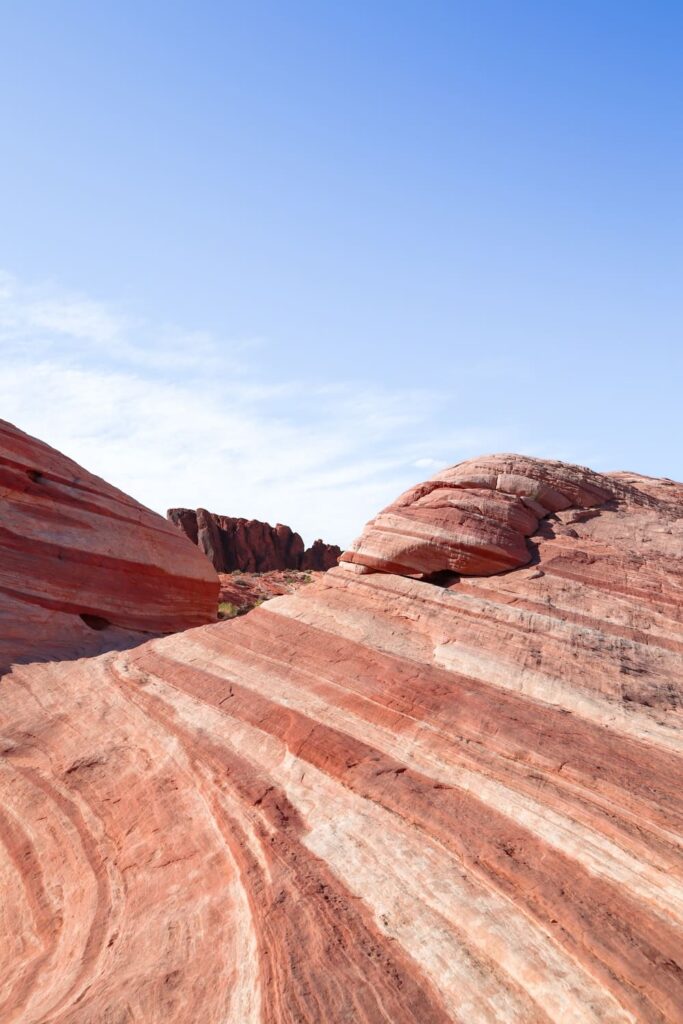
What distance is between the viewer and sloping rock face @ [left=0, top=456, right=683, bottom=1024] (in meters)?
4.29

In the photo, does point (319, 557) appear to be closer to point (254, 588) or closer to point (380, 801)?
point (254, 588)

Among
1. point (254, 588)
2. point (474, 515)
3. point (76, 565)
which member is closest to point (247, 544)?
point (254, 588)

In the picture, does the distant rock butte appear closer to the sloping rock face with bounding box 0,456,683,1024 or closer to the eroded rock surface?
the eroded rock surface

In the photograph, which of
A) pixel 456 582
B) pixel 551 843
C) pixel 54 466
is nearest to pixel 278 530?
pixel 54 466

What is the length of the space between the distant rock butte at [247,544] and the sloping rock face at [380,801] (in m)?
38.5

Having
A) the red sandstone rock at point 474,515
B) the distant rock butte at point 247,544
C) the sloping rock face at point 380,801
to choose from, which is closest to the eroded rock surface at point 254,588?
the distant rock butte at point 247,544

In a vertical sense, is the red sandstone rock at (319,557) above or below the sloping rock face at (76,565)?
above

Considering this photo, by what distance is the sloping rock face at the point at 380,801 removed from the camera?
4.29m

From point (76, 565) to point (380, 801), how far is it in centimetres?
865

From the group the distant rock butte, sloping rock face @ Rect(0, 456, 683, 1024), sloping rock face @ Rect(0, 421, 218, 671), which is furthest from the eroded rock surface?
sloping rock face @ Rect(0, 456, 683, 1024)

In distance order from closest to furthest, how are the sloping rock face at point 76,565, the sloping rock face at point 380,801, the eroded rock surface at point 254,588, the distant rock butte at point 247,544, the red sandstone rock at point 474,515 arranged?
the sloping rock face at point 380,801
the red sandstone rock at point 474,515
the sloping rock face at point 76,565
the eroded rock surface at point 254,588
the distant rock butte at point 247,544

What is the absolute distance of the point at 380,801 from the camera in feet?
19.6

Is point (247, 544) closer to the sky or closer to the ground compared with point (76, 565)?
closer to the sky

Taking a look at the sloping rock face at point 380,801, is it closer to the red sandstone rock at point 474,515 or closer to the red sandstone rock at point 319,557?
the red sandstone rock at point 474,515
